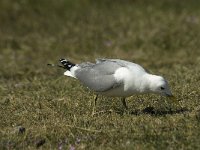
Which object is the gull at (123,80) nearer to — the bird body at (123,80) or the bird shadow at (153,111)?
the bird body at (123,80)

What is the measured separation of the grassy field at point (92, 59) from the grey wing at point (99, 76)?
1.38ft

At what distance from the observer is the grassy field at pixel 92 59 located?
6.71 meters

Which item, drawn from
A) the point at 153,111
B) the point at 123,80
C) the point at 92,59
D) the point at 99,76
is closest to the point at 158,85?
the point at 123,80

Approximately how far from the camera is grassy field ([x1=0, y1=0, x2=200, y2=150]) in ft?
22.0

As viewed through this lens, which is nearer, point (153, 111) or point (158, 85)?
point (158, 85)

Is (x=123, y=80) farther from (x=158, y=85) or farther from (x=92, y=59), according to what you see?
(x=92, y=59)

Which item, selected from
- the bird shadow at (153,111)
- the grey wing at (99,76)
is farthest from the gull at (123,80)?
the bird shadow at (153,111)

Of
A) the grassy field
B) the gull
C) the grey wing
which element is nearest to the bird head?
the gull

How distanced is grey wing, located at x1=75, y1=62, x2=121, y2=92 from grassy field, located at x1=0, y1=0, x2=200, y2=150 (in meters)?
0.42

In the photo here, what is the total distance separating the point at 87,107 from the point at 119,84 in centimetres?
120

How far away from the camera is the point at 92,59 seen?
14266 mm

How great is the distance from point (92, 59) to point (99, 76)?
6648mm

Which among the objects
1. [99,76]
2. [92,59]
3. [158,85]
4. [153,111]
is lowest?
[153,111]

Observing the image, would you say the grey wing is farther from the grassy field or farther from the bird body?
the grassy field
